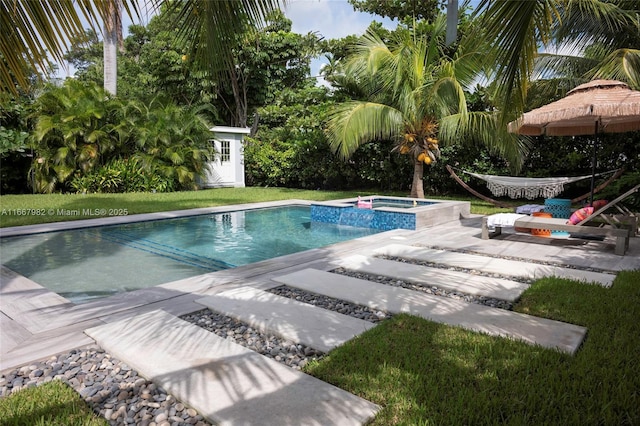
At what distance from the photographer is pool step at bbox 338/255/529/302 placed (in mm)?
4255

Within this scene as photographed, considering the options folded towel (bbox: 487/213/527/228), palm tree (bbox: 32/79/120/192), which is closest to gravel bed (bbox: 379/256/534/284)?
folded towel (bbox: 487/213/527/228)

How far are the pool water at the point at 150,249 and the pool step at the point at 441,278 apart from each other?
2.14m

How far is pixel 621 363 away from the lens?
264 cm

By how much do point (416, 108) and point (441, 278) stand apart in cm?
736

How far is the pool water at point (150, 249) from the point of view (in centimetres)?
558

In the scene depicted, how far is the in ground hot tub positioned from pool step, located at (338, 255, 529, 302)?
3261 millimetres

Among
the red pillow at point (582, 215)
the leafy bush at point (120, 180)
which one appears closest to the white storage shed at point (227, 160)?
the leafy bush at point (120, 180)

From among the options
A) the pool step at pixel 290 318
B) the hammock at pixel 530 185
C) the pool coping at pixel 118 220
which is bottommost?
the pool step at pixel 290 318

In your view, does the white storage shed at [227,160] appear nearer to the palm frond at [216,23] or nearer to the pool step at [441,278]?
the pool step at [441,278]

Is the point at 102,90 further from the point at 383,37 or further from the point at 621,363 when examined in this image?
the point at 621,363

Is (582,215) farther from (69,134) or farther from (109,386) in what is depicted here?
(69,134)

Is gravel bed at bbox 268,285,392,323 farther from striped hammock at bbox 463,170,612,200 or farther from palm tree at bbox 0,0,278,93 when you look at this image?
striped hammock at bbox 463,170,612,200

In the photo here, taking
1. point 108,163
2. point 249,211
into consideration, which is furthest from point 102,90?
point 249,211

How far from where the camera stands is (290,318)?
140 inches
